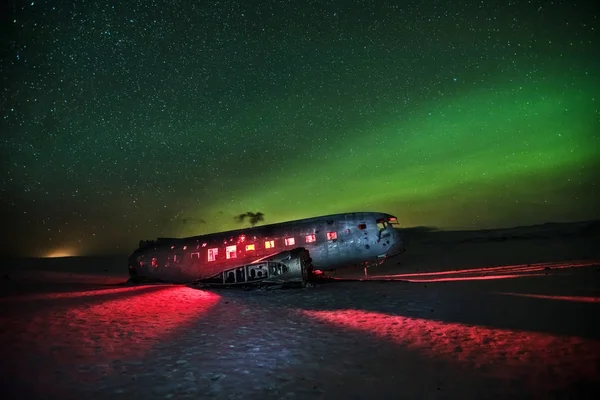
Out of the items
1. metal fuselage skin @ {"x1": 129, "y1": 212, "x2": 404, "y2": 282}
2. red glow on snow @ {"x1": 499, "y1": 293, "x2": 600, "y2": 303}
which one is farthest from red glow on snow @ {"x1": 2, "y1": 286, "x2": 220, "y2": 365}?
red glow on snow @ {"x1": 499, "y1": 293, "x2": 600, "y2": 303}

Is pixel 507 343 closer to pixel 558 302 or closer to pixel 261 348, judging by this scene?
pixel 558 302

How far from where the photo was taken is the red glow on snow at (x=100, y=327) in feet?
30.2

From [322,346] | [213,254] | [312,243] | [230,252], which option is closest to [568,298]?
[322,346]

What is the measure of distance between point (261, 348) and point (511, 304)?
10.5 metres

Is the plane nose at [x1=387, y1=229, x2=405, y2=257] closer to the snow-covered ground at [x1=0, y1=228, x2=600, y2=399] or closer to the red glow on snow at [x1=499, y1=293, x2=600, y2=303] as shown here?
the snow-covered ground at [x1=0, y1=228, x2=600, y2=399]

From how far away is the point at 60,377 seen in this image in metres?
7.39

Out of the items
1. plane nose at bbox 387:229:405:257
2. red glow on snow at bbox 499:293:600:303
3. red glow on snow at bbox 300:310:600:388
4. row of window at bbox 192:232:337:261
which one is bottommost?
red glow on snow at bbox 499:293:600:303

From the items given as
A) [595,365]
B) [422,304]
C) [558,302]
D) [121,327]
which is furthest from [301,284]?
[595,365]

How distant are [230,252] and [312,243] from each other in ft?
24.1

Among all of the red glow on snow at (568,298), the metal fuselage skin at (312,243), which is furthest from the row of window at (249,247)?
the red glow on snow at (568,298)

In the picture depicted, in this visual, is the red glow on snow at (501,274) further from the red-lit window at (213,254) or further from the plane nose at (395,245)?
the red-lit window at (213,254)

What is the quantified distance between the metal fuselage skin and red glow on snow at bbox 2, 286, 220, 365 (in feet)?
26.6

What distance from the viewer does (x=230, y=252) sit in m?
26.5

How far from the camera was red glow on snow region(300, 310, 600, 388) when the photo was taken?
6535mm
